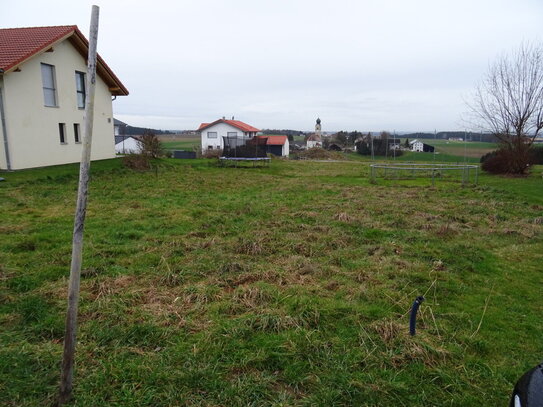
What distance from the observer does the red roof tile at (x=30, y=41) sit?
12727mm

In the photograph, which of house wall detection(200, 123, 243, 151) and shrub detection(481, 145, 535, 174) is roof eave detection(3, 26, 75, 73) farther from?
house wall detection(200, 123, 243, 151)

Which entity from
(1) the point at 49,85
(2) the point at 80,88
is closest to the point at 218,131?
(2) the point at 80,88

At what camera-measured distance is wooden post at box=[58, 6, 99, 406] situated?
217cm

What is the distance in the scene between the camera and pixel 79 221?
225cm

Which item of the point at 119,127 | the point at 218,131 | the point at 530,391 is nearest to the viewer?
the point at 530,391

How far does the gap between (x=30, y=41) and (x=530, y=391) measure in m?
17.8

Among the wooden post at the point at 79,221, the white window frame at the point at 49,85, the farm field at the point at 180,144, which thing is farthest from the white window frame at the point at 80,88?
the farm field at the point at 180,144

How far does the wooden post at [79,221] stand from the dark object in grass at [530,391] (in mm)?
2471

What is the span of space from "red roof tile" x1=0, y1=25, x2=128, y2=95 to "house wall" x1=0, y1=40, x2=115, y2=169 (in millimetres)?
463

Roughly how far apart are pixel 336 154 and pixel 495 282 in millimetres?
38714

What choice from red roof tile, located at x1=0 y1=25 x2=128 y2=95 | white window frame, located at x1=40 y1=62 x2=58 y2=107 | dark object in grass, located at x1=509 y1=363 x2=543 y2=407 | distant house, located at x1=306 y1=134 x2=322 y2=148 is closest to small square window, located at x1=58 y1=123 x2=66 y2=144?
white window frame, located at x1=40 y1=62 x2=58 y2=107

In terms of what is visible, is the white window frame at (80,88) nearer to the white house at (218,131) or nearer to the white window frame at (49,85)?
the white window frame at (49,85)

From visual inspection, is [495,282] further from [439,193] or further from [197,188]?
[197,188]

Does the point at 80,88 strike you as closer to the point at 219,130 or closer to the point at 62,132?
the point at 62,132
